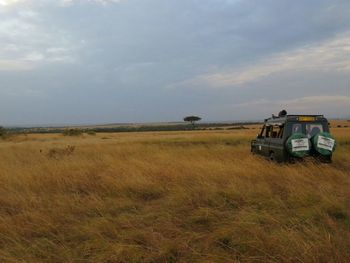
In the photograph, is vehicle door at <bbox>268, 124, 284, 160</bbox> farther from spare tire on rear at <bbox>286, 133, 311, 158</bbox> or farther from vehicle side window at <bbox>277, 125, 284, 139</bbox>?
spare tire on rear at <bbox>286, 133, 311, 158</bbox>

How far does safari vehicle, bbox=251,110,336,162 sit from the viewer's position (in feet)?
33.6

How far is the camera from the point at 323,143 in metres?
10.3

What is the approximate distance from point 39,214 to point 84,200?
1109 mm

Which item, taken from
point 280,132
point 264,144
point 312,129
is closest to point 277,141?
point 280,132

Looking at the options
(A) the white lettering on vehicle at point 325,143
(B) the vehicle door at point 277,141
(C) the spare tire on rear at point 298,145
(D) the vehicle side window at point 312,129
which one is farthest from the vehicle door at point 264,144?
(A) the white lettering on vehicle at point 325,143

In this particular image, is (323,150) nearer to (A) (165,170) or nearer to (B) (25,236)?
(A) (165,170)

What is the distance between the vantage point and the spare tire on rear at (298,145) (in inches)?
400

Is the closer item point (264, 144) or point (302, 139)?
point (302, 139)

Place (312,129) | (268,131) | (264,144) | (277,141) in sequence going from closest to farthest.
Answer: (312,129), (277,141), (264,144), (268,131)

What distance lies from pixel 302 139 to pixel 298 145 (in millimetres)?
197

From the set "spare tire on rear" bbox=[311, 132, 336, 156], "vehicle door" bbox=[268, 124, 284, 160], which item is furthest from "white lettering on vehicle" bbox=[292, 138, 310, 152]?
"vehicle door" bbox=[268, 124, 284, 160]

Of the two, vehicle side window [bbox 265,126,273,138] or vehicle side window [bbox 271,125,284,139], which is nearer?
vehicle side window [bbox 271,125,284,139]

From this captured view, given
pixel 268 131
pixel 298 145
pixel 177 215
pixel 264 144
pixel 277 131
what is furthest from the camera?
pixel 268 131

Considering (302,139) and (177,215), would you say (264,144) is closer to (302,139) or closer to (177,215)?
(302,139)
